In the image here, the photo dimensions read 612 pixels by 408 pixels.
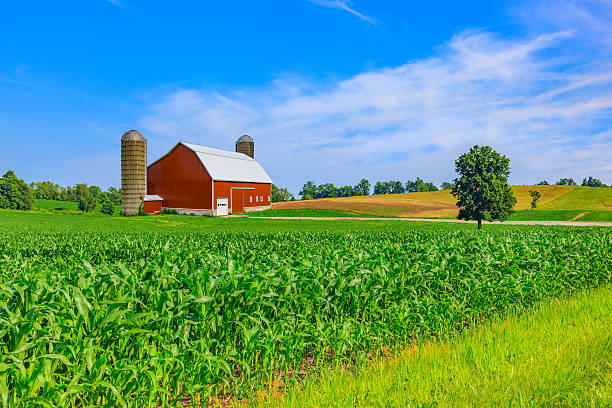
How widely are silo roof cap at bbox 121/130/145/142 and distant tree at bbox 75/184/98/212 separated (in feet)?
159

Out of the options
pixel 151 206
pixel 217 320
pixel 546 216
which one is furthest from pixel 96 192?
pixel 217 320

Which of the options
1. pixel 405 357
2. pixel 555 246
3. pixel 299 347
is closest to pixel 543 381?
pixel 405 357

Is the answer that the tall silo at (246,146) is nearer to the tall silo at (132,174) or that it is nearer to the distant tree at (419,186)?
the tall silo at (132,174)

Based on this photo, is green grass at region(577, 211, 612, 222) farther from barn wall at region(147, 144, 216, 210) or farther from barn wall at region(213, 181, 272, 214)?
barn wall at region(147, 144, 216, 210)

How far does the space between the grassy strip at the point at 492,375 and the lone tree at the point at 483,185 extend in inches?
1247

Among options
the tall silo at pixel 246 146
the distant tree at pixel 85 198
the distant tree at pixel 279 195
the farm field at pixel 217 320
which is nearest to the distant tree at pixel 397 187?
the distant tree at pixel 279 195

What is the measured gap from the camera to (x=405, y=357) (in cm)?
444

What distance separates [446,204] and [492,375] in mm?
74928

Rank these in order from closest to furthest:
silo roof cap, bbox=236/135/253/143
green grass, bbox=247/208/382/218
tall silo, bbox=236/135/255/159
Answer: green grass, bbox=247/208/382/218 < tall silo, bbox=236/135/255/159 < silo roof cap, bbox=236/135/253/143

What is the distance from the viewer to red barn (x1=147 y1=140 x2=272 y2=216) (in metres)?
49.0

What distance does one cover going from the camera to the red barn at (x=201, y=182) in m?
49.0

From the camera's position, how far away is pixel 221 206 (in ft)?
165

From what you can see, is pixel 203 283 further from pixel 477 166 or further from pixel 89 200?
pixel 89 200

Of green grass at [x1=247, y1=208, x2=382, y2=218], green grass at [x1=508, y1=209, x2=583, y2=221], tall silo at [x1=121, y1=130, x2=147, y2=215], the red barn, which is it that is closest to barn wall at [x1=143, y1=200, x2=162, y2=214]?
tall silo at [x1=121, y1=130, x2=147, y2=215]
